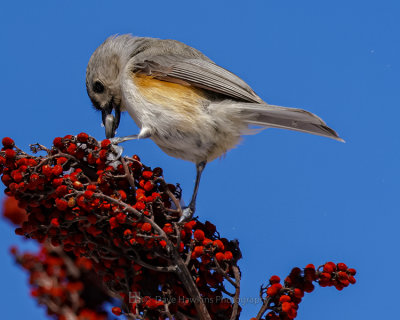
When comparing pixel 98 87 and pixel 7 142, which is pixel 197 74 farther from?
pixel 7 142

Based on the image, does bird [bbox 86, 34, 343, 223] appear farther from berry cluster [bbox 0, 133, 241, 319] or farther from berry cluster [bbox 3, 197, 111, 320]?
berry cluster [bbox 3, 197, 111, 320]

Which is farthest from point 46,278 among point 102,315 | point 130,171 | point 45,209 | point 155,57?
point 155,57

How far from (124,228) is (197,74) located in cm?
129

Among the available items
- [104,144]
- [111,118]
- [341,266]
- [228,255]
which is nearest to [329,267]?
[341,266]

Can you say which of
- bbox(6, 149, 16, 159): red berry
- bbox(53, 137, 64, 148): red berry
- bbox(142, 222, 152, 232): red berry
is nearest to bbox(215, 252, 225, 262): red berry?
bbox(142, 222, 152, 232): red berry

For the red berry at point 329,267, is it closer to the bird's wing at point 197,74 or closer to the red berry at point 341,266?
the red berry at point 341,266

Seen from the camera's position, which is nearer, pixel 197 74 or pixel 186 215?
pixel 186 215

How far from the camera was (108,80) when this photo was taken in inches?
133

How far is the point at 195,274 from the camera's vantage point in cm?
227

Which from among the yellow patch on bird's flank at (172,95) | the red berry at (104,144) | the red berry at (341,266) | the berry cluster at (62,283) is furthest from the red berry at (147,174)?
the red berry at (341,266)

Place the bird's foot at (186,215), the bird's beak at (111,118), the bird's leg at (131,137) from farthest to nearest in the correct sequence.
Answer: the bird's beak at (111,118) → the bird's leg at (131,137) → the bird's foot at (186,215)

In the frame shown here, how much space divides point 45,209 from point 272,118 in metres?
1.36

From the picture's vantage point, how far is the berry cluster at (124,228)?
6.77 feet

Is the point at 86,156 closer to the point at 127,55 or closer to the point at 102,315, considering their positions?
the point at 102,315
